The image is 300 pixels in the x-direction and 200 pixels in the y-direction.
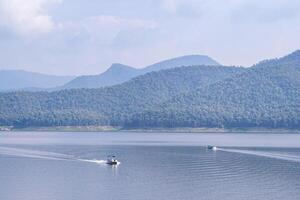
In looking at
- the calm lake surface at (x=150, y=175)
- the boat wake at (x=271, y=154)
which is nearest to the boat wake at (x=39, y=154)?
the calm lake surface at (x=150, y=175)

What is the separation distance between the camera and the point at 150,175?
94.2 metres

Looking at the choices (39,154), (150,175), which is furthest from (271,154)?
(150,175)

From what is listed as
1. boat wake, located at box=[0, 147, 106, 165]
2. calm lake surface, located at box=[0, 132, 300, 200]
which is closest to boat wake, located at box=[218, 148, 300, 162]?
calm lake surface, located at box=[0, 132, 300, 200]

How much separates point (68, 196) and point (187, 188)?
13267mm

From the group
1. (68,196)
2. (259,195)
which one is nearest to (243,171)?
(259,195)

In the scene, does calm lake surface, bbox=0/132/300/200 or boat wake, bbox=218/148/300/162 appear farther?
boat wake, bbox=218/148/300/162

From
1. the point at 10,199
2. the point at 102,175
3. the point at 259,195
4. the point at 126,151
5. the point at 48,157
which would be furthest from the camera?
the point at 126,151

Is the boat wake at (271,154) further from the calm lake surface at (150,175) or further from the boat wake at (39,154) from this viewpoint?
the boat wake at (39,154)

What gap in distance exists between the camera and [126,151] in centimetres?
14362

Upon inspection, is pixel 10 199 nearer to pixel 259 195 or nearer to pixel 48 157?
pixel 259 195

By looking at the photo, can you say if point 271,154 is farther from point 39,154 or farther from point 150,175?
point 150,175

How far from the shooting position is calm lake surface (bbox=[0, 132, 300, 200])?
77.2 m

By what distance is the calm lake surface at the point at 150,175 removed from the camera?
77.2 metres

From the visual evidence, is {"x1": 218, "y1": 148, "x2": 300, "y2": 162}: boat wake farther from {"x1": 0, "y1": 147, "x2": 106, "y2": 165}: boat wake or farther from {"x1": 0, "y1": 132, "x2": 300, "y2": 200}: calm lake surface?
{"x1": 0, "y1": 147, "x2": 106, "y2": 165}: boat wake
